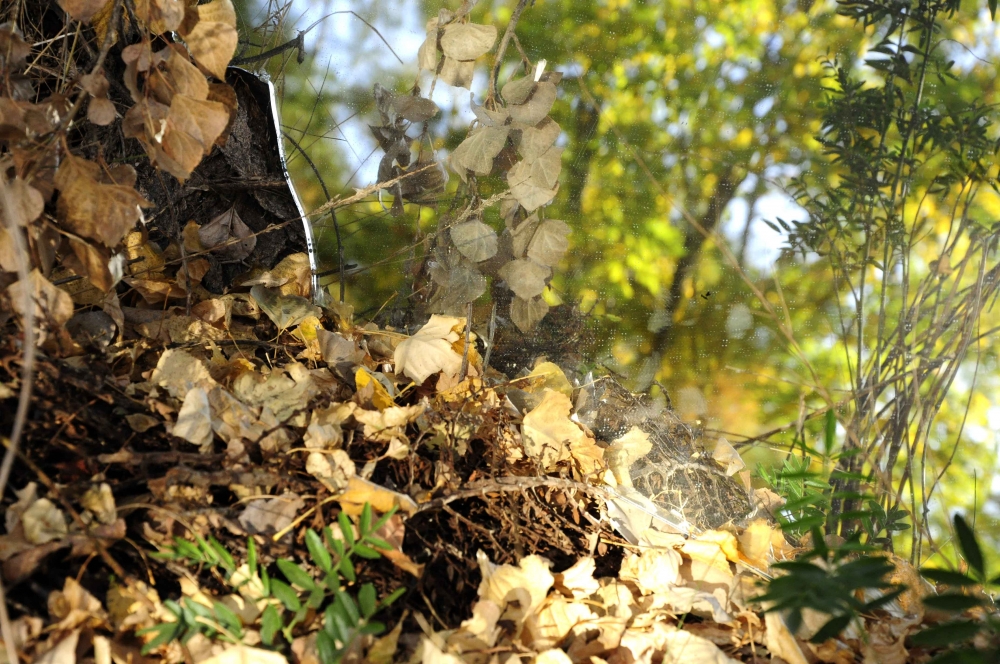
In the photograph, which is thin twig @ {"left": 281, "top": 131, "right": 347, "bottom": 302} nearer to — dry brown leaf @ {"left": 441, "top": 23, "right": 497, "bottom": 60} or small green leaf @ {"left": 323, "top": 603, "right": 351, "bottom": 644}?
dry brown leaf @ {"left": 441, "top": 23, "right": 497, "bottom": 60}

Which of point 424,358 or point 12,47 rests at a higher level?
point 12,47

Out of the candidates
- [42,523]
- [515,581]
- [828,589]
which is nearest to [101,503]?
[42,523]

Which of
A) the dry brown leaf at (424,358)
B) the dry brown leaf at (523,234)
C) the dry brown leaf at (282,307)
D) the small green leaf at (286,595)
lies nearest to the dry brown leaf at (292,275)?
the dry brown leaf at (282,307)

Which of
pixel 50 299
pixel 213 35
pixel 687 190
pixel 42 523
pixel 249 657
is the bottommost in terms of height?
pixel 249 657

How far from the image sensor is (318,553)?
0.62 m

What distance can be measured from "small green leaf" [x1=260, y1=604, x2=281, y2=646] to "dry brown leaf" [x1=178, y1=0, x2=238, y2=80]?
1.90 ft

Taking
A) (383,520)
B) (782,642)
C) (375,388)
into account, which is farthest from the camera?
(375,388)

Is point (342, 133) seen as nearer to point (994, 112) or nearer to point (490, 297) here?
point (490, 297)

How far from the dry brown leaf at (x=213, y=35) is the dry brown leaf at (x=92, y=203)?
0.57 ft

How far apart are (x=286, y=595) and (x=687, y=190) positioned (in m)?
0.96

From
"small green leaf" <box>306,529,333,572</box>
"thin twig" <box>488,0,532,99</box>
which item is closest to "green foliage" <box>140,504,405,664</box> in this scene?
"small green leaf" <box>306,529,333,572</box>

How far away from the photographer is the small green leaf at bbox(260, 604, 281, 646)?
0.58 meters

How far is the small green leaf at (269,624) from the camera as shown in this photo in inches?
22.7

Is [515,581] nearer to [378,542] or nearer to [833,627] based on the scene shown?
[378,542]
